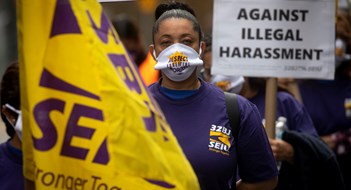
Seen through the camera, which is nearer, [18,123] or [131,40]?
[18,123]

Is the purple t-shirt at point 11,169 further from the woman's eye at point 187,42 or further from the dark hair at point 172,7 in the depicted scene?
the dark hair at point 172,7

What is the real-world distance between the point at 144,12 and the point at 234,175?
19.2 m

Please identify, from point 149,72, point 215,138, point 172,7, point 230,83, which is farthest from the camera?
point 149,72

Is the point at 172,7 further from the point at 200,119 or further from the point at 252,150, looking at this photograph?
the point at 252,150

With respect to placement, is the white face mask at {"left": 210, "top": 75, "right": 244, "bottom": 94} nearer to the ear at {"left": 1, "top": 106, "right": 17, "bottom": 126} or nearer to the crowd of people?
the crowd of people

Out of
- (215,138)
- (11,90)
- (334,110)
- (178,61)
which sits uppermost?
(178,61)

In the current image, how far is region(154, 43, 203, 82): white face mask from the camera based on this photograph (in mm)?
4457

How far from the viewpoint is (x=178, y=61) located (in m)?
4.46

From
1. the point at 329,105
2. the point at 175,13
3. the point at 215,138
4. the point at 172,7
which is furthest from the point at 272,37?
the point at 329,105

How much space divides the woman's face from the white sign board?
53.8 inches

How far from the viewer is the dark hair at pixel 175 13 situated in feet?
15.1

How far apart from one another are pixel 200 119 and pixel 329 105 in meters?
3.35

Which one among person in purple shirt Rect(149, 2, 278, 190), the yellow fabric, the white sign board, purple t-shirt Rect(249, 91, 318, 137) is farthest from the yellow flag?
the yellow fabric

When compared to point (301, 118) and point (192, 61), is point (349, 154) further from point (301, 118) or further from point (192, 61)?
point (192, 61)
